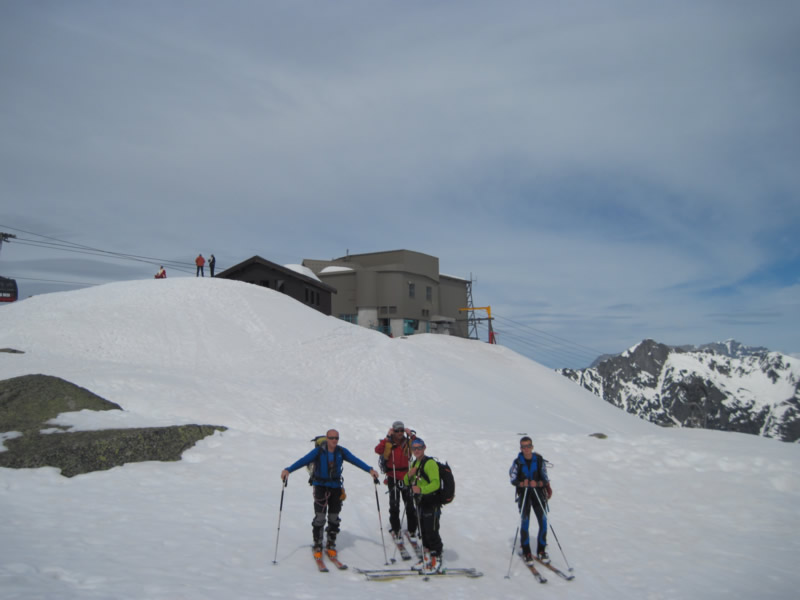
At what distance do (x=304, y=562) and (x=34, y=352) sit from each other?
77.0ft

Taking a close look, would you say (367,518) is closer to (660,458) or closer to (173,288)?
(660,458)

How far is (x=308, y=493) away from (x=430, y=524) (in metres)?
5.22

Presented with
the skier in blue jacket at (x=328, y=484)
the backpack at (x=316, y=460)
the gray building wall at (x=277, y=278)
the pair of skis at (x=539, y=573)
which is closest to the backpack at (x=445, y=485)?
the skier in blue jacket at (x=328, y=484)

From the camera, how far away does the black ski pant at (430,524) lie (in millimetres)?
8953

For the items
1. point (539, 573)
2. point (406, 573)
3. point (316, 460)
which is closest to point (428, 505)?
point (406, 573)

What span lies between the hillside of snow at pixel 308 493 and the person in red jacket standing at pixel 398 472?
2.03 feet

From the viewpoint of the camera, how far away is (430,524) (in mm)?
8992

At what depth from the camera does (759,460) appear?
583 inches

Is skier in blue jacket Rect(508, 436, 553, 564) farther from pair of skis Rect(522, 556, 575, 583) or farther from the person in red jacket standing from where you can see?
the person in red jacket standing

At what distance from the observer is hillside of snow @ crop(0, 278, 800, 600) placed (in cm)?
804

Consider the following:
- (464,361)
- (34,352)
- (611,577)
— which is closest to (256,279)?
(464,361)

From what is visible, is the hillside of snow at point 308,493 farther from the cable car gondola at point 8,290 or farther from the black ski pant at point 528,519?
the cable car gondola at point 8,290

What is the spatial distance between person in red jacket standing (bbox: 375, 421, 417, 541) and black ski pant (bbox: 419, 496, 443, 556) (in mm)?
1208

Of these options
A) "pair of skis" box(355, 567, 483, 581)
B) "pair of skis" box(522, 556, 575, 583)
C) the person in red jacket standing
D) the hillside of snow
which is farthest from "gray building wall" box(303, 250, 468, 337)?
"pair of skis" box(355, 567, 483, 581)
